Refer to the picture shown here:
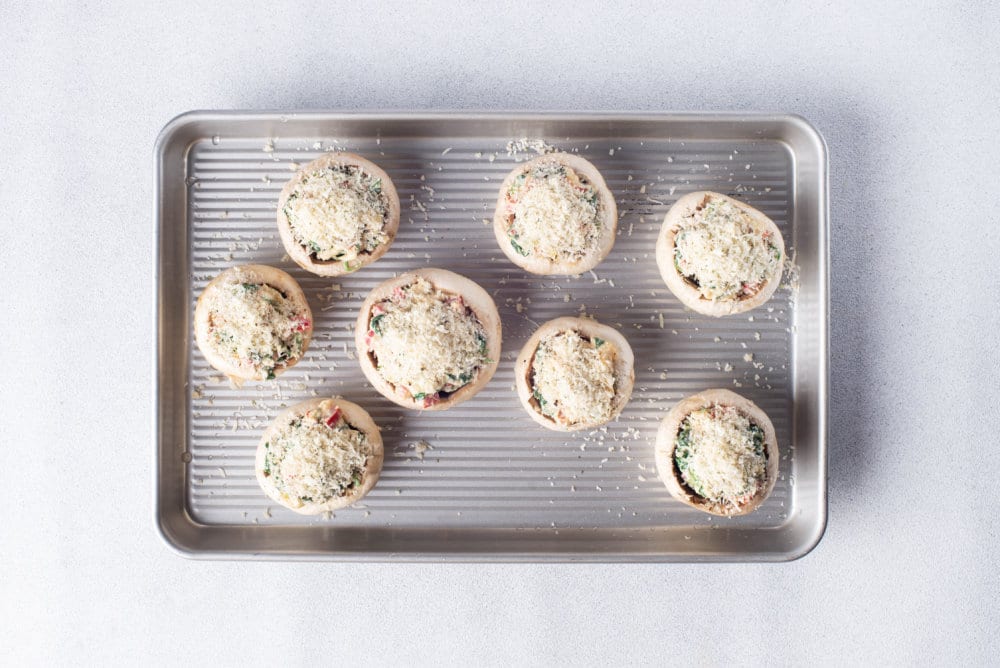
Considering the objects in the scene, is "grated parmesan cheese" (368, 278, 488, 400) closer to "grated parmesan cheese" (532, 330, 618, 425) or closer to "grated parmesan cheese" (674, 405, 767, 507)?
"grated parmesan cheese" (532, 330, 618, 425)

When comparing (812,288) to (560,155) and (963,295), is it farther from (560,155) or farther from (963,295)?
(560,155)

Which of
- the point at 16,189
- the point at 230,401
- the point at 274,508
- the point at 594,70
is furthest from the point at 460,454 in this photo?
the point at 16,189

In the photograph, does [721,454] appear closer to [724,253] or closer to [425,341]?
[724,253]

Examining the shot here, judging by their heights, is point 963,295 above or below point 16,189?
below

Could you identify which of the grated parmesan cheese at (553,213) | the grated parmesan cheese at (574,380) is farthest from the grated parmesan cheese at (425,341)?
the grated parmesan cheese at (553,213)

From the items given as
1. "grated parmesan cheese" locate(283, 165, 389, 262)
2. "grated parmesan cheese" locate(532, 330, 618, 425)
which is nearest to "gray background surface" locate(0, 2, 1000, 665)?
"grated parmesan cheese" locate(283, 165, 389, 262)

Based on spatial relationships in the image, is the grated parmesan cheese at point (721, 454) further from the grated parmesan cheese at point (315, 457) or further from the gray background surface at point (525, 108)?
the grated parmesan cheese at point (315, 457)
